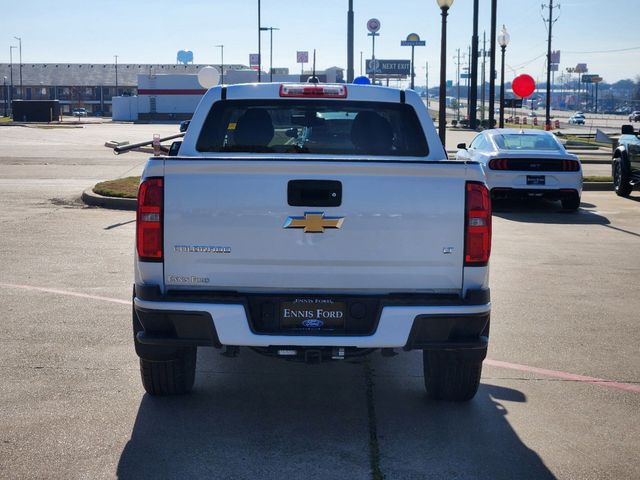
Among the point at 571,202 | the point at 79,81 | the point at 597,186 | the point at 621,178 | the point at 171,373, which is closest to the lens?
the point at 171,373

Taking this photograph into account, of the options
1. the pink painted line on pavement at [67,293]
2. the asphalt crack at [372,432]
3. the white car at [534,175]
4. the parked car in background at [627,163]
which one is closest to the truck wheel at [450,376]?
the asphalt crack at [372,432]

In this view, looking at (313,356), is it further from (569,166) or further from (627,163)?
(627,163)

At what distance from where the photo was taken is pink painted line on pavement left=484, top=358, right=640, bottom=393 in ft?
21.2

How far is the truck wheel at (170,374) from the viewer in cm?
584

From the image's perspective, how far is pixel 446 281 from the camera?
17.0ft

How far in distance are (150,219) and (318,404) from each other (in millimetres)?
1679

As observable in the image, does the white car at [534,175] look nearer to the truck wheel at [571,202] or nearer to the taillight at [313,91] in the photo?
the truck wheel at [571,202]

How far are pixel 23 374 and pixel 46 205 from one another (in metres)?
11.1

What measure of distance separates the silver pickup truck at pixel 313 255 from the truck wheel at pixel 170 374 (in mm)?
523

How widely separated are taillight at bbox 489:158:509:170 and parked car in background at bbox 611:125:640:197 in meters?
2.79

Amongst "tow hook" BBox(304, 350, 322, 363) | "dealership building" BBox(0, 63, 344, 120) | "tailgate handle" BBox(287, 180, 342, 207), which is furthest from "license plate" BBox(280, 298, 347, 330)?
"dealership building" BBox(0, 63, 344, 120)

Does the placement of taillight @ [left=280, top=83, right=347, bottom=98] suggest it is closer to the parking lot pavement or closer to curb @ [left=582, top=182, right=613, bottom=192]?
the parking lot pavement

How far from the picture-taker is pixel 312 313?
17.1 feet

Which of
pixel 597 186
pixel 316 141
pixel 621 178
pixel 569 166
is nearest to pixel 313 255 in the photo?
pixel 316 141
